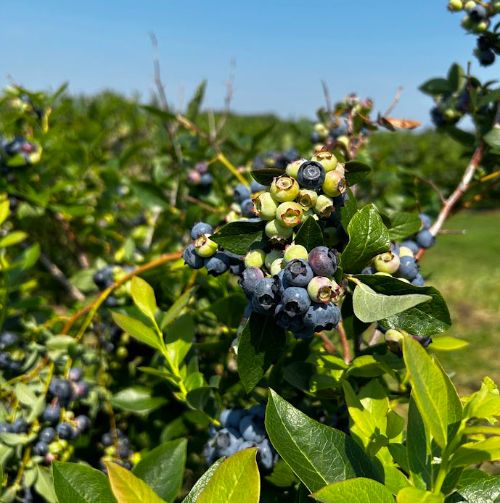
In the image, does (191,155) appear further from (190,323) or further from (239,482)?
(239,482)

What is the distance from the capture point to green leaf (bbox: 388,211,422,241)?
1.14 metres

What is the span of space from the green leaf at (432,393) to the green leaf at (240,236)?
0.37m

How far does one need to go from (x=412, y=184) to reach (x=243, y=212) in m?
1.10

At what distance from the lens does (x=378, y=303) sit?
0.79 metres

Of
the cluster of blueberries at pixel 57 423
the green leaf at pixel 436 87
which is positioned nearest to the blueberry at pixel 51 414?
the cluster of blueberries at pixel 57 423

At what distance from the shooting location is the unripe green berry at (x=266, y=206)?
2.81 ft

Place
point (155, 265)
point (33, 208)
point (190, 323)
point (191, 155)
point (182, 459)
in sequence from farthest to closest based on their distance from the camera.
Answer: point (33, 208) < point (191, 155) < point (155, 265) < point (190, 323) < point (182, 459)

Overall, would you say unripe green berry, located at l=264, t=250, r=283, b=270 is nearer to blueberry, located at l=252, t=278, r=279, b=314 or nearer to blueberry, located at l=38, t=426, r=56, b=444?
blueberry, located at l=252, t=278, r=279, b=314

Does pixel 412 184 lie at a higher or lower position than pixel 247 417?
higher

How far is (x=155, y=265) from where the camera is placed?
1.42m

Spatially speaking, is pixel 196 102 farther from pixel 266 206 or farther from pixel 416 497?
pixel 416 497

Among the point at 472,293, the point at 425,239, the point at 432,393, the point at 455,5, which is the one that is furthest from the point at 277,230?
the point at 472,293

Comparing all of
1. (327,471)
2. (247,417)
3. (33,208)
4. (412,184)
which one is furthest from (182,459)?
(33,208)

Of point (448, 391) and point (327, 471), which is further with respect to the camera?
point (327, 471)
